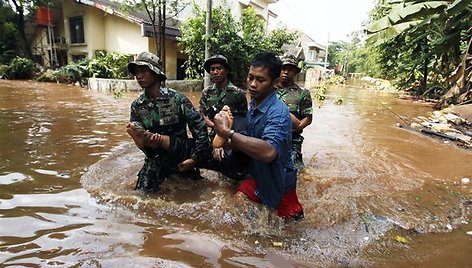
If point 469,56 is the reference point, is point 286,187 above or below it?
below

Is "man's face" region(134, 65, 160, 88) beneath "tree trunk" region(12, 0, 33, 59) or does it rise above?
beneath

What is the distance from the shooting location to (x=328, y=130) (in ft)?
30.2

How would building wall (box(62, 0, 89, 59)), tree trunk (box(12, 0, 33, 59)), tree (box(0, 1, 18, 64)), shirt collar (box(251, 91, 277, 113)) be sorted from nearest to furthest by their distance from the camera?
shirt collar (box(251, 91, 277, 113)) → building wall (box(62, 0, 89, 59)) → tree (box(0, 1, 18, 64)) → tree trunk (box(12, 0, 33, 59))

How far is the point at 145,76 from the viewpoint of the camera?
11.3 feet

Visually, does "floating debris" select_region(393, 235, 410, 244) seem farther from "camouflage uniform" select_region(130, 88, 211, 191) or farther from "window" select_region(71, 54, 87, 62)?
"window" select_region(71, 54, 87, 62)

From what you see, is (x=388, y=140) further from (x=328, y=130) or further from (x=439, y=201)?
(x=439, y=201)

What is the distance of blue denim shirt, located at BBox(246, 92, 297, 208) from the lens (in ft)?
8.59

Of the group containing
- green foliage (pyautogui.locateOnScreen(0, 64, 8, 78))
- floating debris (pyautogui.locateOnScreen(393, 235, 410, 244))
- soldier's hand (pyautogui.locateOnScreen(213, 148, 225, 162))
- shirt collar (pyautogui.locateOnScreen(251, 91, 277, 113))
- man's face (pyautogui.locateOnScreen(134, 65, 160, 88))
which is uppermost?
man's face (pyautogui.locateOnScreen(134, 65, 160, 88))

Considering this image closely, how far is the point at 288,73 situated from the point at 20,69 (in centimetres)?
1963

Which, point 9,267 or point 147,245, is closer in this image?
point 9,267

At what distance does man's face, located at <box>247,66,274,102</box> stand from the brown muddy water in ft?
3.63

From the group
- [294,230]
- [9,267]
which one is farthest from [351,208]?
[9,267]

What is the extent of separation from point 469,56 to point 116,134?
1129cm

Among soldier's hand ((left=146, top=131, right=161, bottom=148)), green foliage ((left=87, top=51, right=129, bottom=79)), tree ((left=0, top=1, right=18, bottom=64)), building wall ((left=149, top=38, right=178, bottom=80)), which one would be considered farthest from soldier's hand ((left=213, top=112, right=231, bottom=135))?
tree ((left=0, top=1, right=18, bottom=64))
